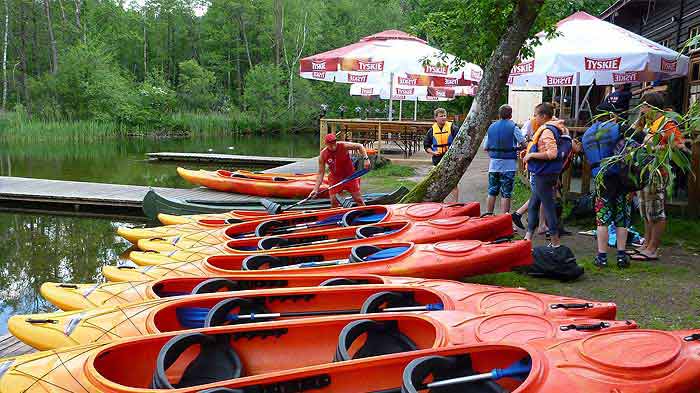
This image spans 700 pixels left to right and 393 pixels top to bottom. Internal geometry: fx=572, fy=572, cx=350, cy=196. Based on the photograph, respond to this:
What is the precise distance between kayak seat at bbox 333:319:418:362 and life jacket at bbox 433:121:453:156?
17.8ft

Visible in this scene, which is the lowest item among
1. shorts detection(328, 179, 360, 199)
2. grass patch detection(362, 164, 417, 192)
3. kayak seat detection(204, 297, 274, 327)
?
kayak seat detection(204, 297, 274, 327)

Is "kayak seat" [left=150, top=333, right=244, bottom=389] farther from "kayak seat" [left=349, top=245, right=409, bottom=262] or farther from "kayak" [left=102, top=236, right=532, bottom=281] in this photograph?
"kayak seat" [left=349, top=245, right=409, bottom=262]

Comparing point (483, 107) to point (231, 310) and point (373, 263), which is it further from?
point (231, 310)

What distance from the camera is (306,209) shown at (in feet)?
28.7

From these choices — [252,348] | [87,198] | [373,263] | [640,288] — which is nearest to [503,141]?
[640,288]

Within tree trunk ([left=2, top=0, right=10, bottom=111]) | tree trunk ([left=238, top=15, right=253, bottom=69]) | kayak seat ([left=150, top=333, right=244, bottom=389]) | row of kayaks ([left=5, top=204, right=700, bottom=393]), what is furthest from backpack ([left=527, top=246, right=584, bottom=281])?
tree trunk ([left=238, top=15, right=253, bottom=69])

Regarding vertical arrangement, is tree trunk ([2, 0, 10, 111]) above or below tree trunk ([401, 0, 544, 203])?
above

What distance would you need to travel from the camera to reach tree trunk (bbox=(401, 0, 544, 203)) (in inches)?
271

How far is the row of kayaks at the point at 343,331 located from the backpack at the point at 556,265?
1.34 feet

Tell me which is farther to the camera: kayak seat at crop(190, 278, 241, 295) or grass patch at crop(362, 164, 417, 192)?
grass patch at crop(362, 164, 417, 192)

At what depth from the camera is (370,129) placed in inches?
594

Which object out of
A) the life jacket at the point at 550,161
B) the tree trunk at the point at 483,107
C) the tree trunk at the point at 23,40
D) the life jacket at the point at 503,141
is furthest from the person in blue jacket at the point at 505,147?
the tree trunk at the point at 23,40

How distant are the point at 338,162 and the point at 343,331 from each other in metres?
4.81

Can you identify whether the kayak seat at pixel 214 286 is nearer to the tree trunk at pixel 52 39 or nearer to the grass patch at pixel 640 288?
the grass patch at pixel 640 288
